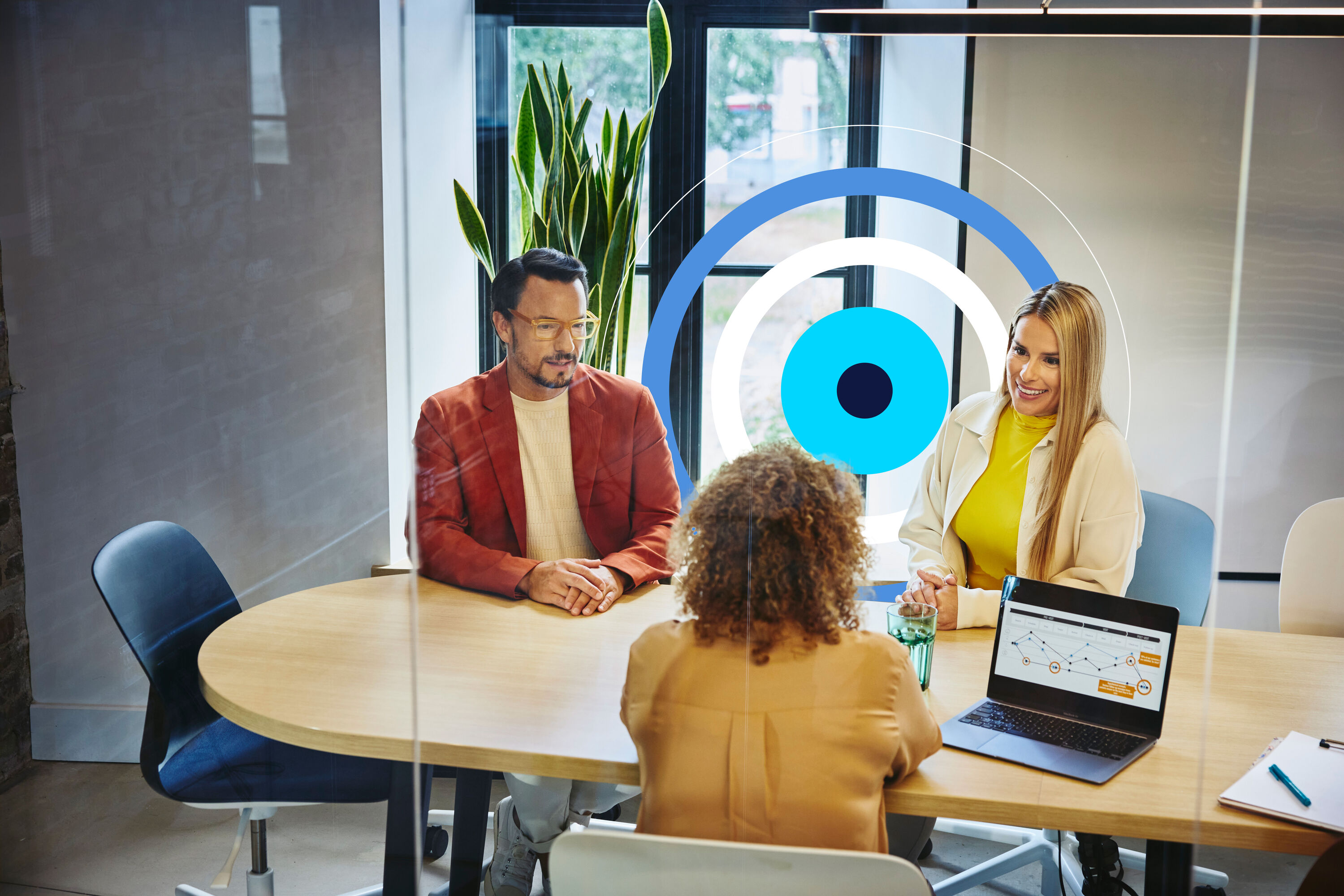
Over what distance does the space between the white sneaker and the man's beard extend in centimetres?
90

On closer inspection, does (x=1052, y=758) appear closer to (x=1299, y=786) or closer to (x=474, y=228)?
(x=1299, y=786)

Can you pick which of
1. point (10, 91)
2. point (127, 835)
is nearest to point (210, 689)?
point (127, 835)

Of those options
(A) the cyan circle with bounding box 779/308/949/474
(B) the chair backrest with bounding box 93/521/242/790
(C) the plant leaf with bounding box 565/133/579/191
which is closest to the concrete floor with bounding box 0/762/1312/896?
(B) the chair backrest with bounding box 93/521/242/790

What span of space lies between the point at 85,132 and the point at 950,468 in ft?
6.17

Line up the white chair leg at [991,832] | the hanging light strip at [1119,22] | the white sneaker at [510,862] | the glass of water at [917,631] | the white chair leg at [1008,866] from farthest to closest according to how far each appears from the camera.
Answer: the white chair leg at [991,832], the white chair leg at [1008,866], the white sneaker at [510,862], the hanging light strip at [1119,22], the glass of water at [917,631]

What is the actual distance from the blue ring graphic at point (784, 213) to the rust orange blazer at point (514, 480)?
2.1 inches

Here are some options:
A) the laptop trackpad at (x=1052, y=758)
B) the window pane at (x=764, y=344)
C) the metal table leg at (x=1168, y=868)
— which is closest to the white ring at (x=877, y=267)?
the window pane at (x=764, y=344)

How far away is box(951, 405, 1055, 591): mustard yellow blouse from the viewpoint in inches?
75.6

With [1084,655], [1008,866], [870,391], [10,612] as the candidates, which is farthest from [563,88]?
[1008,866]

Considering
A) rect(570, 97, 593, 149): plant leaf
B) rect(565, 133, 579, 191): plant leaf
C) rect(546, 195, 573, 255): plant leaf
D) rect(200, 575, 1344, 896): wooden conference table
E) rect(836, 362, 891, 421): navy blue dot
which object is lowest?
rect(200, 575, 1344, 896): wooden conference table

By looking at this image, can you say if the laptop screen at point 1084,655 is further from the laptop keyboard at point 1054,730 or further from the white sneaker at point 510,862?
the white sneaker at point 510,862

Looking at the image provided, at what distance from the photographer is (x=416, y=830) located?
2.03 m

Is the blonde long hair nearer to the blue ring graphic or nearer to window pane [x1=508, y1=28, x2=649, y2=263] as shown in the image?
the blue ring graphic

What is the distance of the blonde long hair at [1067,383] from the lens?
1.91 metres
